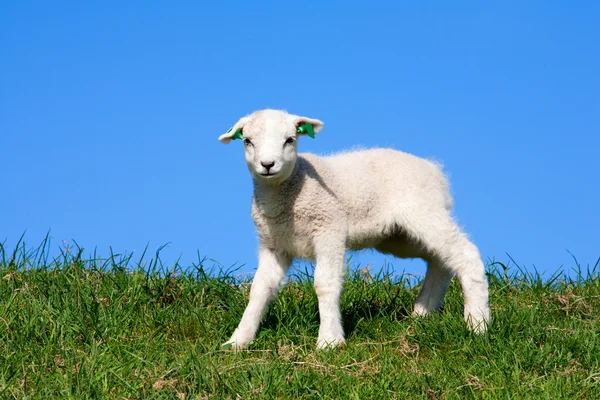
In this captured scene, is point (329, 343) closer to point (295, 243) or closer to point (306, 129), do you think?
point (295, 243)

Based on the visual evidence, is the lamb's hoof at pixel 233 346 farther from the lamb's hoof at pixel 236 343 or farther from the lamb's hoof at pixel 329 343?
the lamb's hoof at pixel 329 343

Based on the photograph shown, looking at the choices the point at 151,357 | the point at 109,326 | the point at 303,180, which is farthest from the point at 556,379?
the point at 109,326

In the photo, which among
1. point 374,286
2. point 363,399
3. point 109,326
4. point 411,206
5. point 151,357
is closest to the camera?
point 363,399

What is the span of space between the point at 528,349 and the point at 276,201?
2.21m

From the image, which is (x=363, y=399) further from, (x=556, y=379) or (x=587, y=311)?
(x=587, y=311)

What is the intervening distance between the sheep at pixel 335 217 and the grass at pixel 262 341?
25cm

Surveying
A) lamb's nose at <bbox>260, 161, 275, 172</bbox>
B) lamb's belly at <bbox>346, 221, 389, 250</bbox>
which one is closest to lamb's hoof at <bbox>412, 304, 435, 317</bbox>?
lamb's belly at <bbox>346, 221, 389, 250</bbox>

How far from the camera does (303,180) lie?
6.43m

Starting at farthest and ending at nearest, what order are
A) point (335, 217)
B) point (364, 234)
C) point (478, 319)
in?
point (364, 234) → point (478, 319) → point (335, 217)

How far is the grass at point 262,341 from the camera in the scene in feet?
17.1

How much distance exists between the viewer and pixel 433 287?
7.29 meters

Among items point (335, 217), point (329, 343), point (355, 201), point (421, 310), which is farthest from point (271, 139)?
point (421, 310)

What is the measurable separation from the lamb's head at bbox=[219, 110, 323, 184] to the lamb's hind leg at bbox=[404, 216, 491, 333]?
4.23 ft

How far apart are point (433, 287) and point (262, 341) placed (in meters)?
1.82
